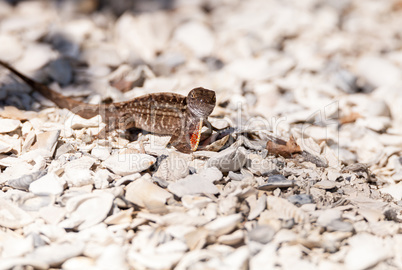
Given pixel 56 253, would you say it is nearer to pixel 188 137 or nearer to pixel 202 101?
pixel 188 137

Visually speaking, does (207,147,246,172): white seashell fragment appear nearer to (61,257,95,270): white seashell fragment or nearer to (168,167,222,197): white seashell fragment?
(168,167,222,197): white seashell fragment

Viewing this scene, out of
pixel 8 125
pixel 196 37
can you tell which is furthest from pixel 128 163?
pixel 196 37

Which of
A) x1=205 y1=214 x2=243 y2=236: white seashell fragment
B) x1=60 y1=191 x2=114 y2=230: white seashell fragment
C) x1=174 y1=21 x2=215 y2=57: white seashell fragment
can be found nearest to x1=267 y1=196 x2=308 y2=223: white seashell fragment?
x1=205 y1=214 x2=243 y2=236: white seashell fragment

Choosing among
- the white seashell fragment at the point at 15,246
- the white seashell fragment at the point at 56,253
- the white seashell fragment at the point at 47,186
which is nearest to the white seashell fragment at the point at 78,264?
the white seashell fragment at the point at 56,253

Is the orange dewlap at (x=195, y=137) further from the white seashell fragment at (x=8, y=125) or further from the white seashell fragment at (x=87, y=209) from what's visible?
the white seashell fragment at (x=8, y=125)

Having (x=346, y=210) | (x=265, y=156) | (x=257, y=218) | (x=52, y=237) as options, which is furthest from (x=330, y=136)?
(x=52, y=237)
